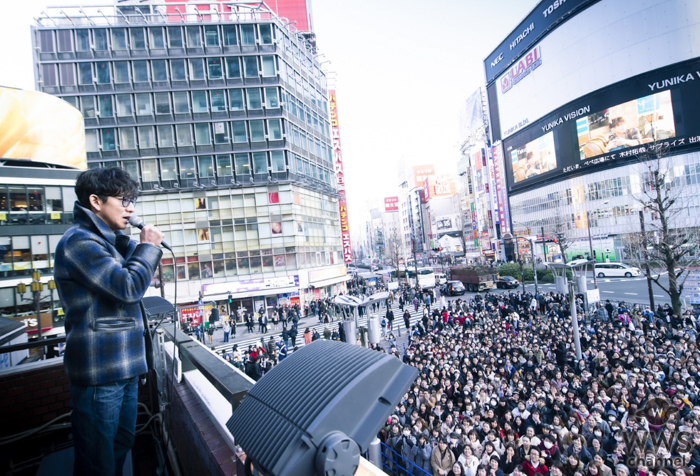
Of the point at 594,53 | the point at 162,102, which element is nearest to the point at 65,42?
the point at 162,102

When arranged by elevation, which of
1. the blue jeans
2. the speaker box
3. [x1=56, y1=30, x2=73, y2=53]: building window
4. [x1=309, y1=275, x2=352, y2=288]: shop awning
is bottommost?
[x1=309, y1=275, x2=352, y2=288]: shop awning

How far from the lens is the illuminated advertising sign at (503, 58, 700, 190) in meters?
43.5

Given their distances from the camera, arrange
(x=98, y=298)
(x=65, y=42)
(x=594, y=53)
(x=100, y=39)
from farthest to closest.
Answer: (x=594, y=53)
(x=100, y=39)
(x=65, y=42)
(x=98, y=298)

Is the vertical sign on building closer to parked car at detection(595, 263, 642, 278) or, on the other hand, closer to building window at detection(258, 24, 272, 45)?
building window at detection(258, 24, 272, 45)

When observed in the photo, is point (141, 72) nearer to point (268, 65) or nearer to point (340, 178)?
point (268, 65)

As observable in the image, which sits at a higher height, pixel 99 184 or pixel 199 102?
pixel 199 102

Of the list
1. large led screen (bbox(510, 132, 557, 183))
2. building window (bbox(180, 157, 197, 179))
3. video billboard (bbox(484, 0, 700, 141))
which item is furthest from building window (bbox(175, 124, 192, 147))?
video billboard (bbox(484, 0, 700, 141))

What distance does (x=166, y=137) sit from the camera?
32.9 meters

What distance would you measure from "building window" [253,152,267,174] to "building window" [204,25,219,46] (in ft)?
35.1

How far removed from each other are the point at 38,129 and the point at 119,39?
22012 millimetres

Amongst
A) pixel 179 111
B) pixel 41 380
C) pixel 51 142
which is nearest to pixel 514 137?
pixel 179 111

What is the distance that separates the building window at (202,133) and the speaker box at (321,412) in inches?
1402

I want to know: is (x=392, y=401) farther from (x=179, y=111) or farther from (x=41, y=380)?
(x=179, y=111)

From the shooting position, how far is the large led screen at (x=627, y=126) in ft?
147
